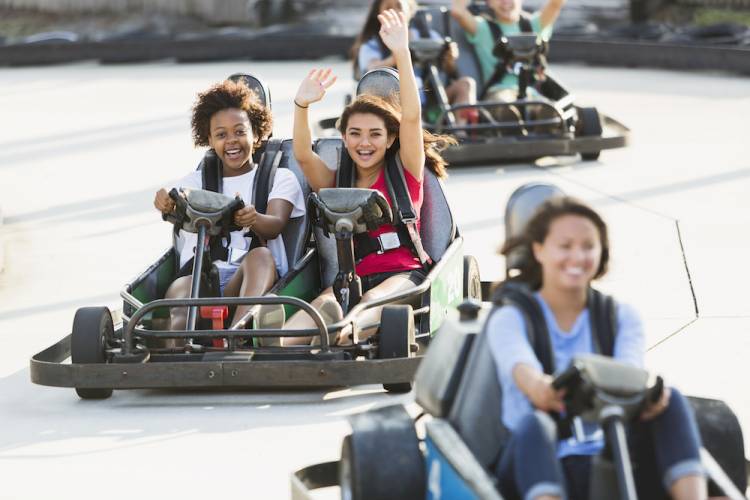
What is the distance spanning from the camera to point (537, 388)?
2.93 metres

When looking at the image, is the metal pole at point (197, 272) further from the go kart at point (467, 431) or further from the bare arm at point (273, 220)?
the go kart at point (467, 431)

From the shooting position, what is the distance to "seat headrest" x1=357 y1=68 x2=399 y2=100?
552 centimetres

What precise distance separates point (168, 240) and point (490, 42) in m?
2.72

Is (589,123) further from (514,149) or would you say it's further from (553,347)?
(553,347)

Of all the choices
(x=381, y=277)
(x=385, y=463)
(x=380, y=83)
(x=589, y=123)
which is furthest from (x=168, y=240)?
(x=385, y=463)

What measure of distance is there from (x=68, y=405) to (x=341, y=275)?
35.9 inches

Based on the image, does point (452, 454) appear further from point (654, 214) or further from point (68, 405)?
point (654, 214)

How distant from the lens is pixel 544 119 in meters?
9.15

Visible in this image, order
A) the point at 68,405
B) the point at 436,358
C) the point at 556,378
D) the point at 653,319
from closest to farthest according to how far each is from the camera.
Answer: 1. the point at 556,378
2. the point at 436,358
3. the point at 68,405
4. the point at 653,319

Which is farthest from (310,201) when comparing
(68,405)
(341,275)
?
(68,405)

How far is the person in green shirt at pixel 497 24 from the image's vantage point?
9172 millimetres

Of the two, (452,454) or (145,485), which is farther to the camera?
(145,485)

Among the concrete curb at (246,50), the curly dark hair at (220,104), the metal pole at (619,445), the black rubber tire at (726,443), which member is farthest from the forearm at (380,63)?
the concrete curb at (246,50)

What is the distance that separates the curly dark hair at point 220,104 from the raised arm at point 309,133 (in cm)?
22
